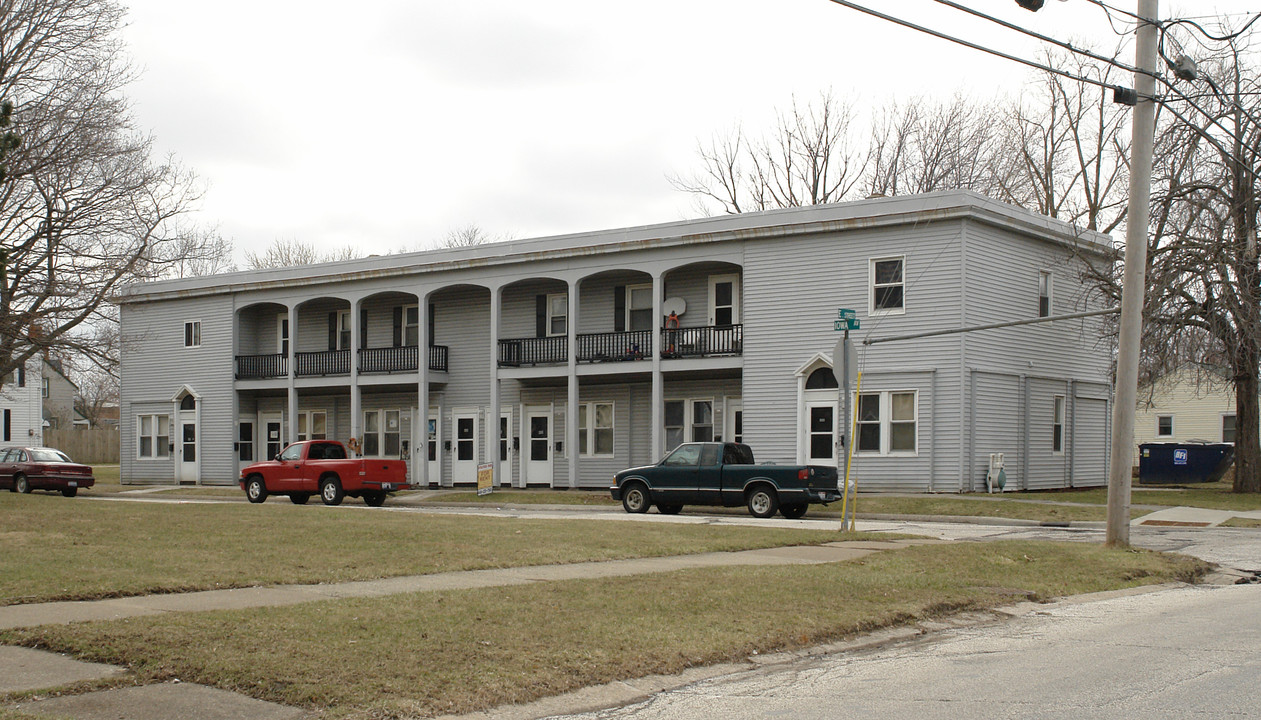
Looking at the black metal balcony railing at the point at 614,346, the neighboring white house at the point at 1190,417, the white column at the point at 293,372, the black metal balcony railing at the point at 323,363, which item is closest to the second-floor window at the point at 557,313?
the black metal balcony railing at the point at 614,346

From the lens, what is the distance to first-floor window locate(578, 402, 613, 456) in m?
34.8

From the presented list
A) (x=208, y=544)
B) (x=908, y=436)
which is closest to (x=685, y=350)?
(x=908, y=436)

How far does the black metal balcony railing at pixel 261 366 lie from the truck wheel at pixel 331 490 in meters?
11.9

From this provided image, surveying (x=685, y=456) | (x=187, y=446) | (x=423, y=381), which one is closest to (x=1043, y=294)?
(x=685, y=456)

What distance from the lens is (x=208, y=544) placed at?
15.0m

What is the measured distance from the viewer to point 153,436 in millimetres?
42750

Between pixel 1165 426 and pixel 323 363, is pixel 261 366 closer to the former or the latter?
pixel 323 363

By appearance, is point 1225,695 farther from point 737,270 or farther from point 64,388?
point 64,388

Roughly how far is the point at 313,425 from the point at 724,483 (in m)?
22.1

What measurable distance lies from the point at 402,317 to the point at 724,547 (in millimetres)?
25506

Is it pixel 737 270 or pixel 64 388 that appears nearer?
pixel 737 270

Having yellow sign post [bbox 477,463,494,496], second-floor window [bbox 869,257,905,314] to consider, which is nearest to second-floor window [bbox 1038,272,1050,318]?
second-floor window [bbox 869,257,905,314]

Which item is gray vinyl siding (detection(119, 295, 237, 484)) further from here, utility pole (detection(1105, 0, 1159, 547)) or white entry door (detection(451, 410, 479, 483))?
utility pole (detection(1105, 0, 1159, 547))

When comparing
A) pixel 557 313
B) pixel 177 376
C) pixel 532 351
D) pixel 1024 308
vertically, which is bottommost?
pixel 177 376
